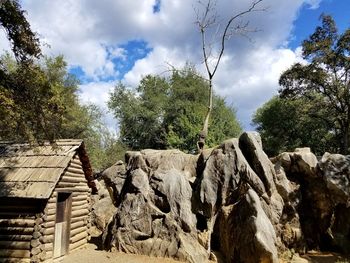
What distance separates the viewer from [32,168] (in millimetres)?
14273

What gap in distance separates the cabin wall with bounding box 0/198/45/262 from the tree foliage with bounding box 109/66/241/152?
2425 cm

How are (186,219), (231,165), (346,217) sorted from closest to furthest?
1. (186,219)
2. (231,165)
3. (346,217)

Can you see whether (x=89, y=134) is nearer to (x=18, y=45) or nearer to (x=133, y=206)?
(x=133, y=206)

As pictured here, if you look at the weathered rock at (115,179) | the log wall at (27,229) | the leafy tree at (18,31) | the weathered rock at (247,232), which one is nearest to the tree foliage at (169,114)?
the weathered rock at (115,179)

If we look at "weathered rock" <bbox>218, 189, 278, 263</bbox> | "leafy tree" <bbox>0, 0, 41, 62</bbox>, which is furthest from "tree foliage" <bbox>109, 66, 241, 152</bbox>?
"leafy tree" <bbox>0, 0, 41, 62</bbox>

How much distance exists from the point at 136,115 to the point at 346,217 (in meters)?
28.9

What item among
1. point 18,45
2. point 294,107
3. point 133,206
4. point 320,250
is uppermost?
point 294,107

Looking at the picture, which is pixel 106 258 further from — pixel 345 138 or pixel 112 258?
pixel 345 138

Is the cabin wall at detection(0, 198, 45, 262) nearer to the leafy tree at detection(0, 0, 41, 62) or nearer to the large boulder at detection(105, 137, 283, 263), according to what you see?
the large boulder at detection(105, 137, 283, 263)

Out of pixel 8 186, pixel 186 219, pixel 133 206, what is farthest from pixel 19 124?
pixel 186 219

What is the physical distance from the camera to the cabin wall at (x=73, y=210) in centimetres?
1345

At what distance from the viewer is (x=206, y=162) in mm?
16547

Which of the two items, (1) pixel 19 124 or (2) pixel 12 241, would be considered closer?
(1) pixel 19 124

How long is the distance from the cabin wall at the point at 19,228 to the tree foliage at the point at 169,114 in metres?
24.2
